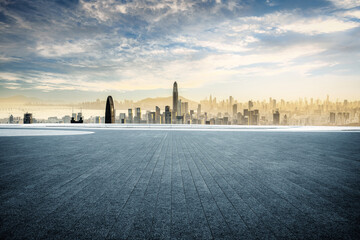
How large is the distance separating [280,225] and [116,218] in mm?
2238

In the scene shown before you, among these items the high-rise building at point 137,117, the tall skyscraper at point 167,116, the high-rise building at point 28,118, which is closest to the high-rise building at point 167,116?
the tall skyscraper at point 167,116

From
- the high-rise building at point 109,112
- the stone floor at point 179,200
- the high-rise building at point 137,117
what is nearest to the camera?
the stone floor at point 179,200

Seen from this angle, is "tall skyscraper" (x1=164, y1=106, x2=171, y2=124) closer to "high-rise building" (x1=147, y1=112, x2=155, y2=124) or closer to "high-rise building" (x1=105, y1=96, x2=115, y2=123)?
"high-rise building" (x1=147, y1=112, x2=155, y2=124)

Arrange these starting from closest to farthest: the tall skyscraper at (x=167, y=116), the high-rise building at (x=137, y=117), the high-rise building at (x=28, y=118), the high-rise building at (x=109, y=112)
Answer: the high-rise building at (x=28, y=118) → the high-rise building at (x=109, y=112) → the tall skyscraper at (x=167, y=116) → the high-rise building at (x=137, y=117)

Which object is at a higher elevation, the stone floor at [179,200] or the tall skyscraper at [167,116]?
the tall skyscraper at [167,116]

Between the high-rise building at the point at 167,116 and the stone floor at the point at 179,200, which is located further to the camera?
the high-rise building at the point at 167,116

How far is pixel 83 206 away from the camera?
354 centimetres

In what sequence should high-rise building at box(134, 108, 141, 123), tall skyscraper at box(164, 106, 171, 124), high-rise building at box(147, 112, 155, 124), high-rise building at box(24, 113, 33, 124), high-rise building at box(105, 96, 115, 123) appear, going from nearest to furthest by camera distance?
high-rise building at box(24, 113, 33, 124) < high-rise building at box(105, 96, 115, 123) < tall skyscraper at box(164, 106, 171, 124) < high-rise building at box(147, 112, 155, 124) < high-rise building at box(134, 108, 141, 123)

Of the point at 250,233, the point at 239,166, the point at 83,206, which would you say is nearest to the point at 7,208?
the point at 83,206

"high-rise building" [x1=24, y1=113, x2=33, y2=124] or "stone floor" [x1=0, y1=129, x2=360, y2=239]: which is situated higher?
"high-rise building" [x1=24, y1=113, x2=33, y2=124]

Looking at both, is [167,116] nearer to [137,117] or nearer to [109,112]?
[109,112]

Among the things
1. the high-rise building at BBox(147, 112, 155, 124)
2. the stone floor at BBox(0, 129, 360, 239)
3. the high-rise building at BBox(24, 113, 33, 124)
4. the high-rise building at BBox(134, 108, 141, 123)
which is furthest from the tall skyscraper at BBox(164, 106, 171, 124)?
the stone floor at BBox(0, 129, 360, 239)

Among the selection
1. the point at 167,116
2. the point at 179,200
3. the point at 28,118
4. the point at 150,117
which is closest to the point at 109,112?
the point at 28,118

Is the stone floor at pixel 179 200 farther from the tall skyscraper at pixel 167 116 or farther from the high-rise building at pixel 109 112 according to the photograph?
the high-rise building at pixel 109 112
